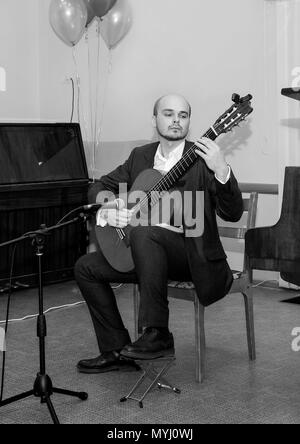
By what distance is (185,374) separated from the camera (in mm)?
3037

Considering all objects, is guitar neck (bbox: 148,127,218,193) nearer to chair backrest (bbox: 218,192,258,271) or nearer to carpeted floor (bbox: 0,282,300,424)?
chair backrest (bbox: 218,192,258,271)

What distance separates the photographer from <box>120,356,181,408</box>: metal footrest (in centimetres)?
267

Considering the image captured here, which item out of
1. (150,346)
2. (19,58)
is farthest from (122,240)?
(19,58)

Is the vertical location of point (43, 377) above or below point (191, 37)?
below

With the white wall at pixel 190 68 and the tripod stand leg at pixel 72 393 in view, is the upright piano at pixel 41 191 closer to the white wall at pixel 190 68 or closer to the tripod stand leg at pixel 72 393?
the white wall at pixel 190 68

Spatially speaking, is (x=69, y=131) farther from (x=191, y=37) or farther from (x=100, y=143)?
(x=191, y=37)

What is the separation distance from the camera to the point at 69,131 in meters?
5.16

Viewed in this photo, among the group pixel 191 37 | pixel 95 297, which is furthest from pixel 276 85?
pixel 95 297

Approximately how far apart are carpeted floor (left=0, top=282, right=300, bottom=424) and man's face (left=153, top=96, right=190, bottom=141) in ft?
3.46

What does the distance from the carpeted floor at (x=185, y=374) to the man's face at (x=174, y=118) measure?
3.46 feet

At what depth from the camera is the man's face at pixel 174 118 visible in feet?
9.95

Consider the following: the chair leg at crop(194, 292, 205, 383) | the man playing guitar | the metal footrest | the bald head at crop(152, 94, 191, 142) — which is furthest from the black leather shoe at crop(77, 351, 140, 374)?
the bald head at crop(152, 94, 191, 142)

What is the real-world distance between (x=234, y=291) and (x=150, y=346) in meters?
0.62

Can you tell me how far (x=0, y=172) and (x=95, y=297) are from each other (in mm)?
1937
